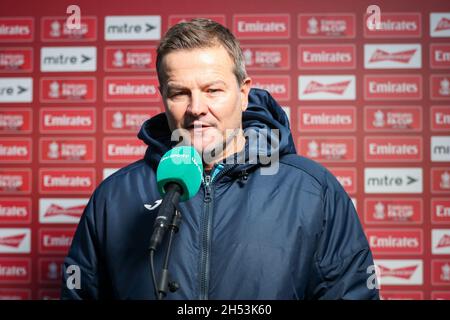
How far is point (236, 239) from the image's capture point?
2.78ft

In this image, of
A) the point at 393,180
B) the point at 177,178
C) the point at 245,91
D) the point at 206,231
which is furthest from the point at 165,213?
the point at 393,180

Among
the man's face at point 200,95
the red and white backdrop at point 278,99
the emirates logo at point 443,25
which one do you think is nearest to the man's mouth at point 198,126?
the man's face at point 200,95

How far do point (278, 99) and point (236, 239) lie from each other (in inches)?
42.8

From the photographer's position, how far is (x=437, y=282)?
1.81 meters

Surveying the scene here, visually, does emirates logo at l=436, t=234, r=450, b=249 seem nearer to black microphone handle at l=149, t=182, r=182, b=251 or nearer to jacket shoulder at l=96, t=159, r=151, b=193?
jacket shoulder at l=96, t=159, r=151, b=193

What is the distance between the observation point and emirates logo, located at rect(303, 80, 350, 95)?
6.01ft

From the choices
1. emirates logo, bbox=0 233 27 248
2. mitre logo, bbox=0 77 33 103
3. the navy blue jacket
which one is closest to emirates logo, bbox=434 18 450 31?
the navy blue jacket

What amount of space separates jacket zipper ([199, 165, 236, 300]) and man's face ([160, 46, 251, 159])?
6cm

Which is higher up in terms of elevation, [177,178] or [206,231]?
[177,178]

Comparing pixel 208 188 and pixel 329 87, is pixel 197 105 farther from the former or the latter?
pixel 329 87

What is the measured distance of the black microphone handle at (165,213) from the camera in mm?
604

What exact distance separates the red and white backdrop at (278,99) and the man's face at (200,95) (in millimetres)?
946

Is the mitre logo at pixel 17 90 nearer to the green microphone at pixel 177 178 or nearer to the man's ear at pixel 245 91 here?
the man's ear at pixel 245 91
